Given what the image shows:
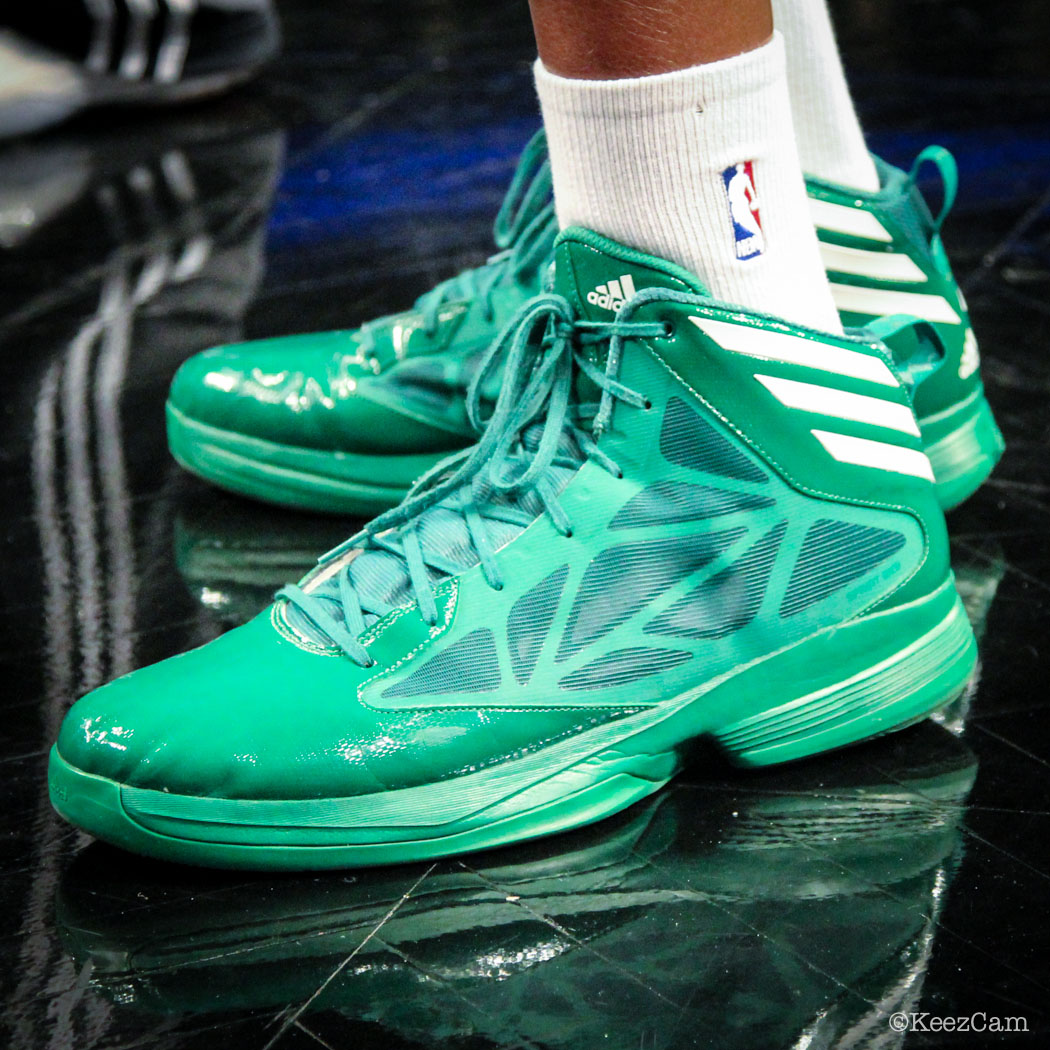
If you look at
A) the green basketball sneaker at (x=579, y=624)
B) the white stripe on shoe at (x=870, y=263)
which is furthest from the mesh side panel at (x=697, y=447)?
the white stripe on shoe at (x=870, y=263)

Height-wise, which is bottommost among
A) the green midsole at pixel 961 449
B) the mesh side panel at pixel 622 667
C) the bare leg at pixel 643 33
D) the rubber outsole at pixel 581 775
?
the green midsole at pixel 961 449

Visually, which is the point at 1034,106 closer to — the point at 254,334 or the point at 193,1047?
the point at 254,334

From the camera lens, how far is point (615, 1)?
0.79 meters

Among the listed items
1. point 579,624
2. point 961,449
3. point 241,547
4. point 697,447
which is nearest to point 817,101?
point 961,449

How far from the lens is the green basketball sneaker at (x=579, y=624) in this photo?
836 mm

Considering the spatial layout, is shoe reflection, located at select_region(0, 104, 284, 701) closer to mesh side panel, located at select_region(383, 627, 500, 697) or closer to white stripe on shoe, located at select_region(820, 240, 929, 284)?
mesh side panel, located at select_region(383, 627, 500, 697)

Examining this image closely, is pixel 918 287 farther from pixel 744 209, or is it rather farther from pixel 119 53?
pixel 119 53

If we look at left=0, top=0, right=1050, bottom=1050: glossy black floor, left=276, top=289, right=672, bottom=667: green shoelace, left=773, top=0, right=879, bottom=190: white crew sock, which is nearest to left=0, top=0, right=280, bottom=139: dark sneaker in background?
left=0, top=0, right=1050, bottom=1050: glossy black floor

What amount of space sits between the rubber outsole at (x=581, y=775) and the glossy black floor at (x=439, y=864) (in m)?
0.02

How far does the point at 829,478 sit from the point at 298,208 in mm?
1606

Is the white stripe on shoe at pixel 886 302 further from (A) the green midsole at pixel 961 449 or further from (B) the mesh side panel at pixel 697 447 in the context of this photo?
(B) the mesh side panel at pixel 697 447

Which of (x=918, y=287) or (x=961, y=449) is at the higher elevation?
(x=918, y=287)

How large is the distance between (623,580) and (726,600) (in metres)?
0.07

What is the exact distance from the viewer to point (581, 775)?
0.87m
